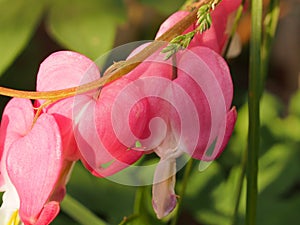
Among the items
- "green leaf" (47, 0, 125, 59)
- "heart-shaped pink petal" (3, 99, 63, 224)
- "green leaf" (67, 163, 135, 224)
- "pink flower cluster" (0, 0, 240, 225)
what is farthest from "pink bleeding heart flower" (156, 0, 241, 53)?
"green leaf" (67, 163, 135, 224)

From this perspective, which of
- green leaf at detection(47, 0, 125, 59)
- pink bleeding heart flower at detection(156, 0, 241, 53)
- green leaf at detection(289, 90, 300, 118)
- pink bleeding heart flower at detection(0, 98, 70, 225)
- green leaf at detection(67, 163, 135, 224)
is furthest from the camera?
green leaf at detection(289, 90, 300, 118)

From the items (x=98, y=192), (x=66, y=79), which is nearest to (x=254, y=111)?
(x=66, y=79)

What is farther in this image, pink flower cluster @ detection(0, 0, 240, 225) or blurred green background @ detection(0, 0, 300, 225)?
blurred green background @ detection(0, 0, 300, 225)

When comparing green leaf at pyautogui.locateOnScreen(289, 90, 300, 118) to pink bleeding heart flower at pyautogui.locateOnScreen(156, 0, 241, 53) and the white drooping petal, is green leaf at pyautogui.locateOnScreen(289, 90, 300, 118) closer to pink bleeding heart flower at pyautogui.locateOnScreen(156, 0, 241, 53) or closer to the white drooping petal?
pink bleeding heart flower at pyautogui.locateOnScreen(156, 0, 241, 53)

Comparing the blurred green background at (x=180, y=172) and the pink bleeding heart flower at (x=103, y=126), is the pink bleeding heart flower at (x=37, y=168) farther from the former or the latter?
the blurred green background at (x=180, y=172)

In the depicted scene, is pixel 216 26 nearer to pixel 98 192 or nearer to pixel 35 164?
pixel 35 164

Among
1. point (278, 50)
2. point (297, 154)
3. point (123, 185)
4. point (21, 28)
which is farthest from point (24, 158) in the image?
point (278, 50)
